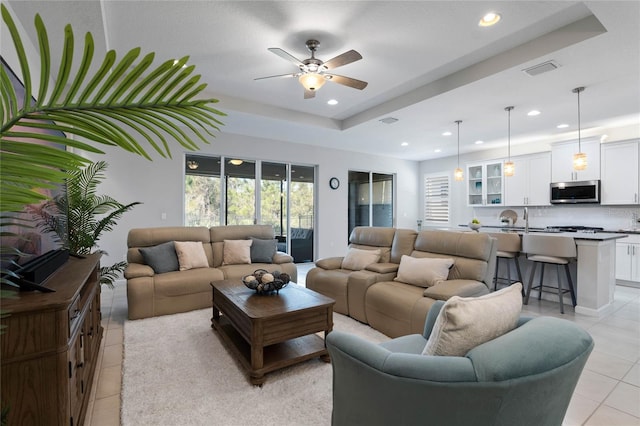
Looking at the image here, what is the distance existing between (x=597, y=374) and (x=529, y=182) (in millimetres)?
5070

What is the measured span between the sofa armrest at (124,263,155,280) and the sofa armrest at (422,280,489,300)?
2982 millimetres

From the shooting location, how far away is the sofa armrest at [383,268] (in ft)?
10.9

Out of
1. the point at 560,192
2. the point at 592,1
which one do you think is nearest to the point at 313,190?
the point at 560,192

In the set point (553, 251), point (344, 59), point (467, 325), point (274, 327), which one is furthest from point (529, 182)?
point (467, 325)

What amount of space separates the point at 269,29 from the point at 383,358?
9.23 ft

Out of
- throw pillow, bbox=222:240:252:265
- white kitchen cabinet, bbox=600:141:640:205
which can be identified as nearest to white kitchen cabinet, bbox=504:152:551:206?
Answer: white kitchen cabinet, bbox=600:141:640:205

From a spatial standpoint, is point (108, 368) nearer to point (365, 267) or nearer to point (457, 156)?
point (365, 267)

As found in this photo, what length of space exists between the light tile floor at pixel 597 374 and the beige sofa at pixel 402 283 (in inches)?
36.9

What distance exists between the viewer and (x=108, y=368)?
7.81 ft

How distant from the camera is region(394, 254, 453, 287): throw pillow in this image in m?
2.93

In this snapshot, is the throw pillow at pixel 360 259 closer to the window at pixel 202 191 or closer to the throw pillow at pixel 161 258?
the throw pillow at pixel 161 258

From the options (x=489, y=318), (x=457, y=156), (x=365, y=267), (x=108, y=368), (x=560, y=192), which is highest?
(x=457, y=156)

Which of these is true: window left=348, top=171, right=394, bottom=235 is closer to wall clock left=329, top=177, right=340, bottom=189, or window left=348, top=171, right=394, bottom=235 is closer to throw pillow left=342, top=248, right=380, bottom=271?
wall clock left=329, top=177, right=340, bottom=189

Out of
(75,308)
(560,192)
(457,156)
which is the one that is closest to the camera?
(75,308)
